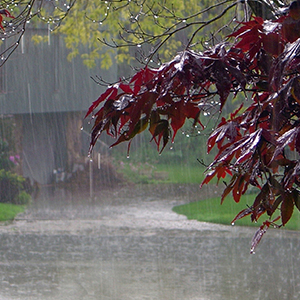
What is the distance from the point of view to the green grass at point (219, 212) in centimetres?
1079

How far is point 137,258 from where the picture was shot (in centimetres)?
768

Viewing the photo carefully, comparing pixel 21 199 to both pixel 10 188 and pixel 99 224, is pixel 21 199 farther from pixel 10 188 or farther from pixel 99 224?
pixel 99 224

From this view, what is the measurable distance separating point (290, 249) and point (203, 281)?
101 inches

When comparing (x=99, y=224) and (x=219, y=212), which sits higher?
(x=99, y=224)

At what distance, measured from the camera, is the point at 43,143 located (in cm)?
1794

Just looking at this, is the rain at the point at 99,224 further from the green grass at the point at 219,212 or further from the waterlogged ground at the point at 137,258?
the green grass at the point at 219,212

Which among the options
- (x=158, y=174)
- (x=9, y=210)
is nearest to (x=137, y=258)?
(x=9, y=210)

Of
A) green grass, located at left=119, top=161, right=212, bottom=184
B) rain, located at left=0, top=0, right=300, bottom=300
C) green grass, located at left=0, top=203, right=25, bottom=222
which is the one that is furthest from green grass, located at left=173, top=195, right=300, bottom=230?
green grass, located at left=119, top=161, right=212, bottom=184

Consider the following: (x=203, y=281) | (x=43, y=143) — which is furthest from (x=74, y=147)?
(x=203, y=281)

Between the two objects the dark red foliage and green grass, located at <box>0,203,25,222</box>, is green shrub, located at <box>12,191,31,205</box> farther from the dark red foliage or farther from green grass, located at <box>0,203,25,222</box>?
the dark red foliage

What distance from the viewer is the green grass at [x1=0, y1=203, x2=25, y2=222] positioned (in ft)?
37.8

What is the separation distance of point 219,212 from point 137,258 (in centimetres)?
484

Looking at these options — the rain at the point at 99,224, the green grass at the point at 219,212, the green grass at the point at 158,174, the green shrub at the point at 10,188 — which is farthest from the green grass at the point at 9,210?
the green grass at the point at 158,174

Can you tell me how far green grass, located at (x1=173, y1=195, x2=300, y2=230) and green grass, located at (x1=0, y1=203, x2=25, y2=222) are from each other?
3.93 m
